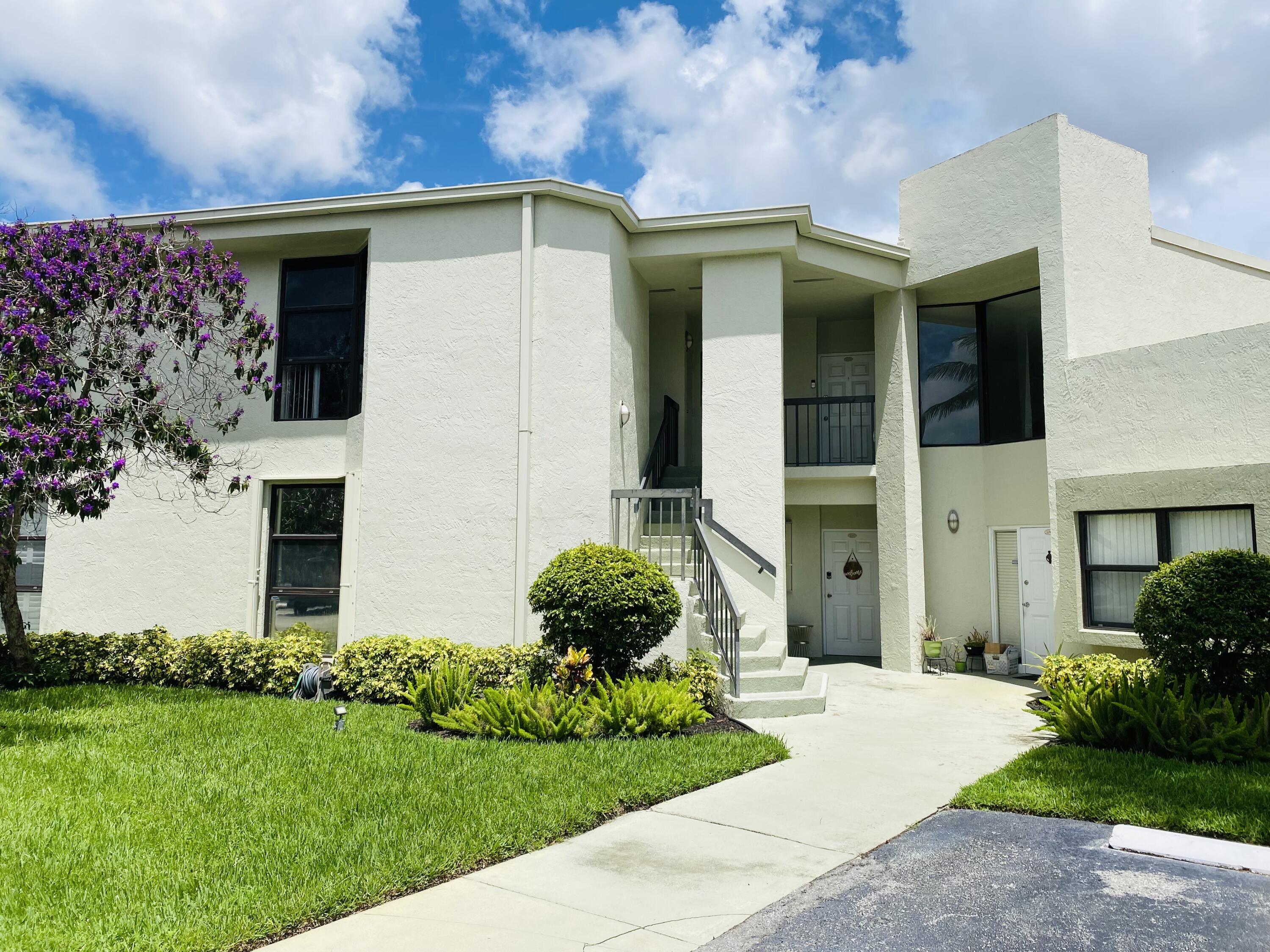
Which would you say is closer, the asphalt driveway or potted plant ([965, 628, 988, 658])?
the asphalt driveway

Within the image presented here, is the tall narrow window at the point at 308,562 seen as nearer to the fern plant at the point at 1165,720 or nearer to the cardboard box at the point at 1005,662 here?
the fern plant at the point at 1165,720

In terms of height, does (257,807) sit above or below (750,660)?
below

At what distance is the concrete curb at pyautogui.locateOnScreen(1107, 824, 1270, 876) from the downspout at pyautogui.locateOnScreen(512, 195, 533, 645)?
644 centimetres

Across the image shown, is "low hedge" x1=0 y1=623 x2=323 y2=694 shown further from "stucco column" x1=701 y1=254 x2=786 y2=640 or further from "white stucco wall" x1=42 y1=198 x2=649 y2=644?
"stucco column" x1=701 y1=254 x2=786 y2=640

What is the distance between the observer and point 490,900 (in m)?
4.15

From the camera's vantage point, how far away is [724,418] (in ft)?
37.2

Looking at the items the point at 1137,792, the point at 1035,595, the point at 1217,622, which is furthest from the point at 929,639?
the point at 1137,792

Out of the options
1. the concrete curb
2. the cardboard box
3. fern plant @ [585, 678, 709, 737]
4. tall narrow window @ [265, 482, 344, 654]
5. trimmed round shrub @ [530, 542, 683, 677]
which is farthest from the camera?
the cardboard box

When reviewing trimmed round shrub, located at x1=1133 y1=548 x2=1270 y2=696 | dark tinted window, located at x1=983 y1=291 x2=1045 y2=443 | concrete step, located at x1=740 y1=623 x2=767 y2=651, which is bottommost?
concrete step, located at x1=740 y1=623 x2=767 y2=651

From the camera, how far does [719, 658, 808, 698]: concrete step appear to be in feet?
30.3

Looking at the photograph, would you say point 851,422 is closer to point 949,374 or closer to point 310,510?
point 949,374

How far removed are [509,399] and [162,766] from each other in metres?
5.45

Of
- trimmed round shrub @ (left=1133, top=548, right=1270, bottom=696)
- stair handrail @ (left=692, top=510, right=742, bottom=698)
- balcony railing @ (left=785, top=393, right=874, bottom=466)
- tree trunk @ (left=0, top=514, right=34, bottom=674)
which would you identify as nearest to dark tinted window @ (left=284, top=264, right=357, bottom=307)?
tree trunk @ (left=0, top=514, right=34, bottom=674)

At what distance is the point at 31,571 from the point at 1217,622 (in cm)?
1395
